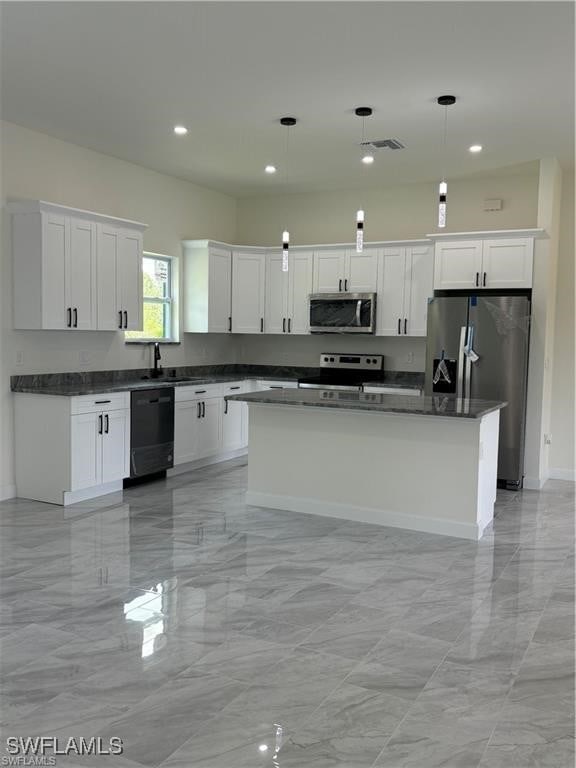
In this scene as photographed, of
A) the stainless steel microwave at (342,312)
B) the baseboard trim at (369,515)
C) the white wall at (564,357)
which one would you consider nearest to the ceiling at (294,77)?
the white wall at (564,357)

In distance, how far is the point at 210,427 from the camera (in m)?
7.10

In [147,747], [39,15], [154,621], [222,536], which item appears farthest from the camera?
[222,536]

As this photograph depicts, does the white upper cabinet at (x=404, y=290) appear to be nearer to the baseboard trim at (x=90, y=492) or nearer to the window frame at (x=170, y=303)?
the window frame at (x=170, y=303)

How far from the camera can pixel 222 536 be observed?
15.3 feet

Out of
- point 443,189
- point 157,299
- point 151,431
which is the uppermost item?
point 443,189

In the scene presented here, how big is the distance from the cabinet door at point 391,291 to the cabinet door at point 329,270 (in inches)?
18.2

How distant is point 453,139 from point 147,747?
5.10 metres

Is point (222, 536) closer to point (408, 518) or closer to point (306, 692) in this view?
point (408, 518)

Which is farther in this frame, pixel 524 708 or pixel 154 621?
pixel 154 621

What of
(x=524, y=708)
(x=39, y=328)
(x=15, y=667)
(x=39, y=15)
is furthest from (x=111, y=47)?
(x=524, y=708)

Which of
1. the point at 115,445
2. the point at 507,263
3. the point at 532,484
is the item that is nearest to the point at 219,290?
the point at 115,445

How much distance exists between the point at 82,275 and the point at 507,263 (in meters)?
3.90

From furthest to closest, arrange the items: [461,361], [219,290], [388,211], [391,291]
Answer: [219,290], [388,211], [391,291], [461,361]

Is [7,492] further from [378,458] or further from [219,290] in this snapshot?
[219,290]
